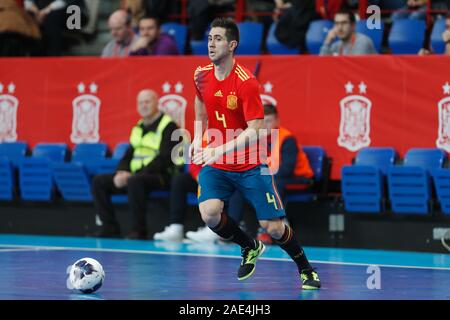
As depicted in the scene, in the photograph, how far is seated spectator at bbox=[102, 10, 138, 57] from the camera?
1742 centimetres

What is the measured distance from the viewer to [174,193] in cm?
1535

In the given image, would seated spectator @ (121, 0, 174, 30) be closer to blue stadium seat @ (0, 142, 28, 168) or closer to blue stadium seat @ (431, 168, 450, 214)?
blue stadium seat @ (0, 142, 28, 168)

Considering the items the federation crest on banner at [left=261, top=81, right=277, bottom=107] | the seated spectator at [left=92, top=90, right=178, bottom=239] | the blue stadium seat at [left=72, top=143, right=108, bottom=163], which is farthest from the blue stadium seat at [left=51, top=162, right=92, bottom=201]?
the federation crest on banner at [left=261, top=81, right=277, bottom=107]

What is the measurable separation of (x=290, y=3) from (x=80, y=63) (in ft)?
11.1

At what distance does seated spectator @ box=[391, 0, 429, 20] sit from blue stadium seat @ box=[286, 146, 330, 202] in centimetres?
276

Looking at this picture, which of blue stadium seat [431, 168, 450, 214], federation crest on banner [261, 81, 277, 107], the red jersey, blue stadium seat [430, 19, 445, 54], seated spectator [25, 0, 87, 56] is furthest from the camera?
seated spectator [25, 0, 87, 56]

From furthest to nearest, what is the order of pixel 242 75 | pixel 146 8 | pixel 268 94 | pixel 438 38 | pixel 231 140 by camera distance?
pixel 146 8
pixel 268 94
pixel 438 38
pixel 242 75
pixel 231 140

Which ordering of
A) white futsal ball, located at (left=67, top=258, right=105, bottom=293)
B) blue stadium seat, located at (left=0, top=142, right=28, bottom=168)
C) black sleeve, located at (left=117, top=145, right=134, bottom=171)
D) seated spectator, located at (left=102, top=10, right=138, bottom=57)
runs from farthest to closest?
seated spectator, located at (left=102, top=10, right=138, bottom=57), blue stadium seat, located at (left=0, top=142, right=28, bottom=168), black sleeve, located at (left=117, top=145, right=134, bottom=171), white futsal ball, located at (left=67, top=258, right=105, bottom=293)

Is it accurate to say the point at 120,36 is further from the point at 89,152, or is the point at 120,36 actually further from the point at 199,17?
the point at 89,152

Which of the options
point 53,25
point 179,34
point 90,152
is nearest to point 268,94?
point 179,34

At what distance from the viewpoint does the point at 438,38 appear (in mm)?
15594

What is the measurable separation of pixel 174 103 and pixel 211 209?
6.63 m

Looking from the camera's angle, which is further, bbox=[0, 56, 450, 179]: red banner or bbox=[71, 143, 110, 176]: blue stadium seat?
bbox=[71, 143, 110, 176]: blue stadium seat
